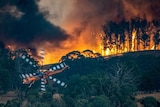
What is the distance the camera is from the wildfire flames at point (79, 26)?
93.9m

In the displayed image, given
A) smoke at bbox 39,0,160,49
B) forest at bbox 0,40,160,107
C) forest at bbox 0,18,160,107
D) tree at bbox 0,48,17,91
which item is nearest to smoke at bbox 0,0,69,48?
smoke at bbox 39,0,160,49

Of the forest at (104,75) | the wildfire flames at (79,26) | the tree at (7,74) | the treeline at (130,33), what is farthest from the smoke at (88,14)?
the tree at (7,74)

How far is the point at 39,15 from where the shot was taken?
3821 inches

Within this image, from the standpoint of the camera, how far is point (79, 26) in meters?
102

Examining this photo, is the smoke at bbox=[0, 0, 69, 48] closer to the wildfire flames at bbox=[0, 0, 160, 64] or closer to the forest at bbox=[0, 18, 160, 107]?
the wildfire flames at bbox=[0, 0, 160, 64]

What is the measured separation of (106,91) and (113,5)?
2061 inches

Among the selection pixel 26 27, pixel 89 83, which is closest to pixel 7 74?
pixel 89 83

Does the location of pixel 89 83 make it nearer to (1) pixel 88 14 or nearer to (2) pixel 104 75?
(2) pixel 104 75

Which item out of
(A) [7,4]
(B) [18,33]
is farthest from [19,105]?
(A) [7,4]

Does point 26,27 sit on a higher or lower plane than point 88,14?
lower

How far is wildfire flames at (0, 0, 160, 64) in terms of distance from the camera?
93938mm

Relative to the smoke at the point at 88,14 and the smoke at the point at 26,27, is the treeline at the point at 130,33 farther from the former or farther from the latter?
the smoke at the point at 26,27

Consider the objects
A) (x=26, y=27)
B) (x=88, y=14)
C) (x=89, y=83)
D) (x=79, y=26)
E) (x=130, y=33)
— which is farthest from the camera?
(x=88, y=14)

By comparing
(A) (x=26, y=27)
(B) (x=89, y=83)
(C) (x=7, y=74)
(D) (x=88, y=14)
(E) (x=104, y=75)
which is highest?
(D) (x=88, y=14)
